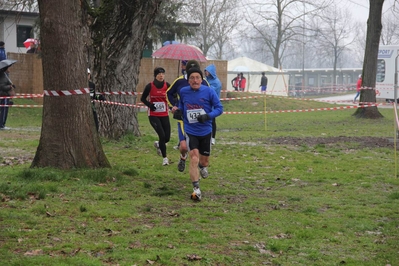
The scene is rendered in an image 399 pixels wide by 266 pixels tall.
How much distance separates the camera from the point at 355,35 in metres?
101

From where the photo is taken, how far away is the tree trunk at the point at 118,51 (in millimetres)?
14578

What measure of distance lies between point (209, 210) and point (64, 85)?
3123mm

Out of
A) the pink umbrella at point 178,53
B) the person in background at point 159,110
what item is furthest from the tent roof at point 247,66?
the person in background at point 159,110

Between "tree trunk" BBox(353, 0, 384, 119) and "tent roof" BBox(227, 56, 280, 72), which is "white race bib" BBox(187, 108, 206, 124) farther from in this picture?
"tent roof" BBox(227, 56, 280, 72)

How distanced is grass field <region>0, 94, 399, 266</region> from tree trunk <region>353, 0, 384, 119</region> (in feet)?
37.8

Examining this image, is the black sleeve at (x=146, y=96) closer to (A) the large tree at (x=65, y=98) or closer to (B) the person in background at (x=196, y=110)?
(A) the large tree at (x=65, y=98)

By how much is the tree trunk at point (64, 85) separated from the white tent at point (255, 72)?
37.5 meters

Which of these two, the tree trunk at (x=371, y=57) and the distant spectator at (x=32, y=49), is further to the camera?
the distant spectator at (x=32, y=49)

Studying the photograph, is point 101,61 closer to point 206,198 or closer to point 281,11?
point 206,198

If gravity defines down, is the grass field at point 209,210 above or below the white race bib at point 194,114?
below

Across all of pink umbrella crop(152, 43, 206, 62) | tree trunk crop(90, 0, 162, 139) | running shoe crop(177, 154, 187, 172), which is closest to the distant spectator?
pink umbrella crop(152, 43, 206, 62)

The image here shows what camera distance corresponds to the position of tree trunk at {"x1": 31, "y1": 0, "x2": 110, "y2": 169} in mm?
9617

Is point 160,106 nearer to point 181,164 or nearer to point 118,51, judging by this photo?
point 181,164

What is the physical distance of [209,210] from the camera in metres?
8.38
